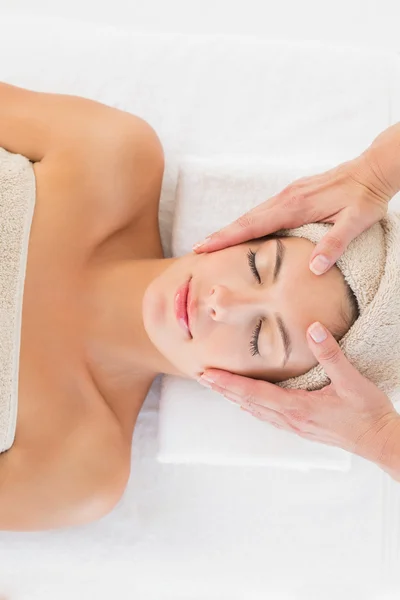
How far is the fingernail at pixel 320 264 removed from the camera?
1.15m

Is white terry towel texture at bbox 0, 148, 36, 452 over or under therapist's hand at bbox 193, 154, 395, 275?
under

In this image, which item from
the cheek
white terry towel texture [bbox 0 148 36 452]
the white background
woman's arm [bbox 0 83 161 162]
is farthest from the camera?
A: the white background

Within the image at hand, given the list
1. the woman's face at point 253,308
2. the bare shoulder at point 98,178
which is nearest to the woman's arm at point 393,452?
the woman's face at point 253,308

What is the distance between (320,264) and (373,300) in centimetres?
12

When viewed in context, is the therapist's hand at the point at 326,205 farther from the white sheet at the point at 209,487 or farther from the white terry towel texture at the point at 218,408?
the white sheet at the point at 209,487

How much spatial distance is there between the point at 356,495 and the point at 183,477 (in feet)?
1.52

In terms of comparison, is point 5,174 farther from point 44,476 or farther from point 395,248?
point 395,248

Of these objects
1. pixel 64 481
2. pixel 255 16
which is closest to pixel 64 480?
pixel 64 481

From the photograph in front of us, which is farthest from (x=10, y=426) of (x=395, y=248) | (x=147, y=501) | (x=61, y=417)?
(x=395, y=248)

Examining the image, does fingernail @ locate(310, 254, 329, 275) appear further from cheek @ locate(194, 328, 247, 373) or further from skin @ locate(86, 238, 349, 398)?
cheek @ locate(194, 328, 247, 373)

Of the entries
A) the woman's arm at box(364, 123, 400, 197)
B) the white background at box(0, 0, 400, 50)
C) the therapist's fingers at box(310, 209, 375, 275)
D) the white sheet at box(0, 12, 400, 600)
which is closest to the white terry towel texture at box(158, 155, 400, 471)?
the white sheet at box(0, 12, 400, 600)

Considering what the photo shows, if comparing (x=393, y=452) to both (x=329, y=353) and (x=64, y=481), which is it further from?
(x=64, y=481)

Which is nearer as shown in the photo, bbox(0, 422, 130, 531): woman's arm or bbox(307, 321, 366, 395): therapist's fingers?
bbox(307, 321, 366, 395): therapist's fingers

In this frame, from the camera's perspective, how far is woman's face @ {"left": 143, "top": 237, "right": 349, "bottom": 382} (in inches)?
46.4
